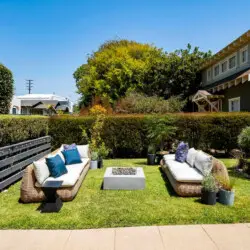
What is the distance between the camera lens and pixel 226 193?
17.9 ft

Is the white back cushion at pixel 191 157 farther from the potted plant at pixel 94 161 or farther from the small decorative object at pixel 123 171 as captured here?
the potted plant at pixel 94 161

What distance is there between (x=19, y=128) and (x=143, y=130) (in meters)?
5.13

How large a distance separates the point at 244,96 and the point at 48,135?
1028 cm

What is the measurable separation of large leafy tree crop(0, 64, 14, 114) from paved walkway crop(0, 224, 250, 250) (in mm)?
9969

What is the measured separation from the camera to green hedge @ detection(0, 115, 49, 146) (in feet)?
30.3

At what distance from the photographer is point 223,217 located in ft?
15.8

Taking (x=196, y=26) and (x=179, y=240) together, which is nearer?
(x=179, y=240)

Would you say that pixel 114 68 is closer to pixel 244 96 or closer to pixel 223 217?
pixel 244 96

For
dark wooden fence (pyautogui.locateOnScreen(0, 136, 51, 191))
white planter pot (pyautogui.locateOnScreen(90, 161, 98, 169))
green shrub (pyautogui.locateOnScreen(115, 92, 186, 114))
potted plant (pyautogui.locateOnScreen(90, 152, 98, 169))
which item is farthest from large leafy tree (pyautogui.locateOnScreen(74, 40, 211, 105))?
dark wooden fence (pyautogui.locateOnScreen(0, 136, 51, 191))

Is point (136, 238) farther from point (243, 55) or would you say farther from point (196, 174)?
point (243, 55)

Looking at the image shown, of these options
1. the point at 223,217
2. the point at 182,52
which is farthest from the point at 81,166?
the point at 182,52

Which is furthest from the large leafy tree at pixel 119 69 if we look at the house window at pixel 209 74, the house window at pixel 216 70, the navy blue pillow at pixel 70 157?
the navy blue pillow at pixel 70 157

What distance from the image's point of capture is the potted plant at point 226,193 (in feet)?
17.8

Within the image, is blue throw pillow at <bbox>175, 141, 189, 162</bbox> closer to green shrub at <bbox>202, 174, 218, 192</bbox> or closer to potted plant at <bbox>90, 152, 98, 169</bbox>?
green shrub at <bbox>202, 174, 218, 192</bbox>
